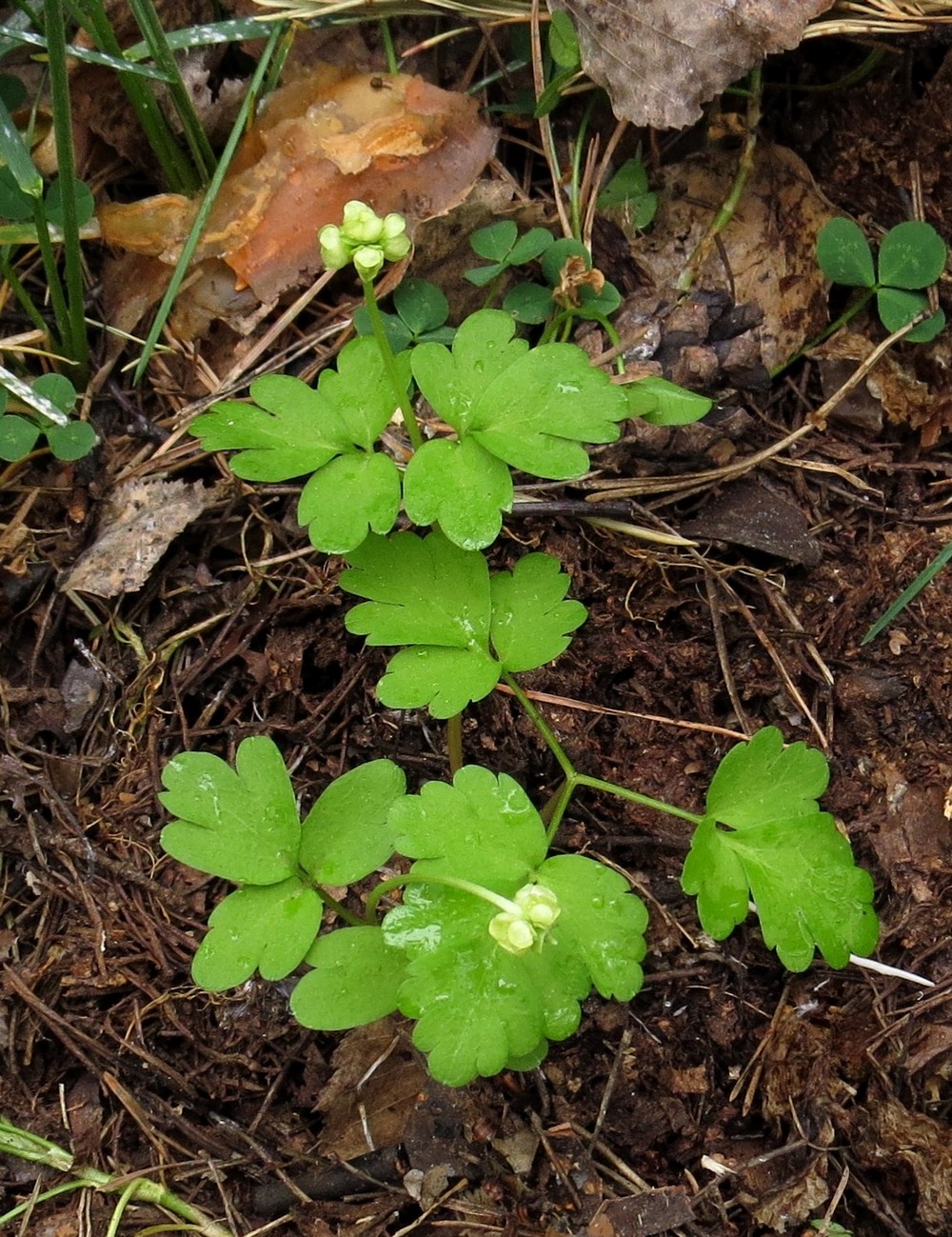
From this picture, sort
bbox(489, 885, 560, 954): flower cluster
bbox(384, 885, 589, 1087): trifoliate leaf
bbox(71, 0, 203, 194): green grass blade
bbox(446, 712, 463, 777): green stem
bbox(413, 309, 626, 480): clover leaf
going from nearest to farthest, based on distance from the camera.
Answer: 1. bbox(489, 885, 560, 954): flower cluster
2. bbox(384, 885, 589, 1087): trifoliate leaf
3. bbox(413, 309, 626, 480): clover leaf
4. bbox(446, 712, 463, 777): green stem
5. bbox(71, 0, 203, 194): green grass blade

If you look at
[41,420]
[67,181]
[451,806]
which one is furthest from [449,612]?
[67,181]

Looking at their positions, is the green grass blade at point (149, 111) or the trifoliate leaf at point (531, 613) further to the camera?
the green grass blade at point (149, 111)

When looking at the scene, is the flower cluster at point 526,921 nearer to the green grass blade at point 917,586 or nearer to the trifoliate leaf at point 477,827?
the trifoliate leaf at point 477,827

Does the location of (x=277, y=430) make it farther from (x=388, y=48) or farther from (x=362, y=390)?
(x=388, y=48)

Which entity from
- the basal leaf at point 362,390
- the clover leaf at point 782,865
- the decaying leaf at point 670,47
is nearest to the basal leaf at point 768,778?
the clover leaf at point 782,865

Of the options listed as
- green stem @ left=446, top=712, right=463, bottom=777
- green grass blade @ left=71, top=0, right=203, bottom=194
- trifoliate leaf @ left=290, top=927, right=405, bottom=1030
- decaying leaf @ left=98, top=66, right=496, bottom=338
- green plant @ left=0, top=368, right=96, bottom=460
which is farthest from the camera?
decaying leaf @ left=98, top=66, right=496, bottom=338

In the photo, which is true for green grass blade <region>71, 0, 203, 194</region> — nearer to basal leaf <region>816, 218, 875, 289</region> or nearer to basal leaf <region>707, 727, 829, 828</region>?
basal leaf <region>816, 218, 875, 289</region>

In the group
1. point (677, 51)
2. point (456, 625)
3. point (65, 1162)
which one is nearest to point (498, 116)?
point (677, 51)

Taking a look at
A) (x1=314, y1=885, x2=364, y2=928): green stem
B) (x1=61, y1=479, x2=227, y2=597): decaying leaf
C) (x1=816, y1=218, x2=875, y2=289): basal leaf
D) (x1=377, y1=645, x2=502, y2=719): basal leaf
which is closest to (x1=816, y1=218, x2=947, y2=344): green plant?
(x1=816, y1=218, x2=875, y2=289): basal leaf
